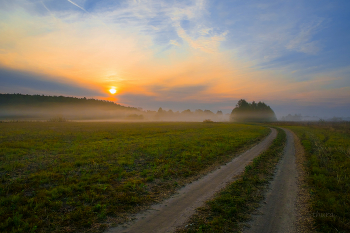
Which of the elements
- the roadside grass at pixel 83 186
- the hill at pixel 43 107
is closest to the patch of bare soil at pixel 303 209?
the roadside grass at pixel 83 186

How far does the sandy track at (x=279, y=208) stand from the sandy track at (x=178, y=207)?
1995 millimetres

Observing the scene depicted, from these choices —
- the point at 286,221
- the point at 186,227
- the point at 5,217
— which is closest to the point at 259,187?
the point at 286,221

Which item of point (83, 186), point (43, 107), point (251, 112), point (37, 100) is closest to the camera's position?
point (83, 186)

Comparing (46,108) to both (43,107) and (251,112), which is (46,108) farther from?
(251,112)

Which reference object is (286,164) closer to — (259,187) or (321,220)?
(259,187)

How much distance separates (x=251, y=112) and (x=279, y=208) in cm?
13664

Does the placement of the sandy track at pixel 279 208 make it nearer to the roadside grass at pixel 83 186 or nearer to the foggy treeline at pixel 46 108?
the roadside grass at pixel 83 186

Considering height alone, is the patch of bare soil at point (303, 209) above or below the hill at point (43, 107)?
below

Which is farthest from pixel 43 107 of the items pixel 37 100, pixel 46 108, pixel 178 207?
pixel 178 207

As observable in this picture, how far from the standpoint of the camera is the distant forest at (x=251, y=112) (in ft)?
424

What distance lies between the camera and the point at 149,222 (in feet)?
18.1

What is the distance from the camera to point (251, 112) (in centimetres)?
13162

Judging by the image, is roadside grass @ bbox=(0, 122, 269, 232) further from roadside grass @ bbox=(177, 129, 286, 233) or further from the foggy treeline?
the foggy treeline

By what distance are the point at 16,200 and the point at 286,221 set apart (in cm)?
965
